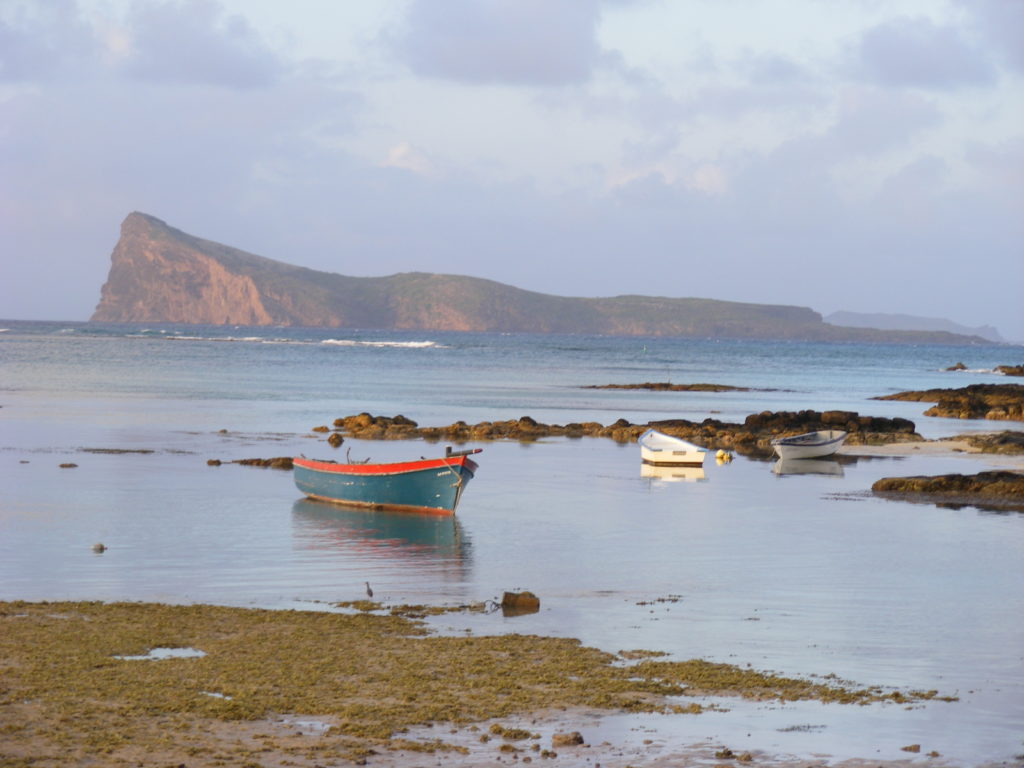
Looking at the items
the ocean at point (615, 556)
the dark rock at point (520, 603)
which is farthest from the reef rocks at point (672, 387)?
the dark rock at point (520, 603)

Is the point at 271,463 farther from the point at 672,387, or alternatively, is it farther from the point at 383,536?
the point at 672,387

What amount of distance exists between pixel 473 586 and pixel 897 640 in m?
5.98

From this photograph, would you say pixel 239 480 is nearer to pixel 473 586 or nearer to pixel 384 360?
pixel 473 586

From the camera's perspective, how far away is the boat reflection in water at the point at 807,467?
118 ft

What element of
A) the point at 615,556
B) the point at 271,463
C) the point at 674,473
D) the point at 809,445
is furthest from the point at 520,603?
the point at 809,445

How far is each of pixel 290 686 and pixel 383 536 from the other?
11.0m

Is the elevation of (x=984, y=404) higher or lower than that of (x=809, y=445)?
higher

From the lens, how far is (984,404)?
6266 centimetres

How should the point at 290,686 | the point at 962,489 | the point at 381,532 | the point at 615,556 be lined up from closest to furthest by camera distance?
the point at 290,686
the point at 615,556
the point at 381,532
the point at 962,489

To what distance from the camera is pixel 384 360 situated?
123938 millimetres

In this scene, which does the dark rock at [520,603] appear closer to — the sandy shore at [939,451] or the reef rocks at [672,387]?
the sandy shore at [939,451]

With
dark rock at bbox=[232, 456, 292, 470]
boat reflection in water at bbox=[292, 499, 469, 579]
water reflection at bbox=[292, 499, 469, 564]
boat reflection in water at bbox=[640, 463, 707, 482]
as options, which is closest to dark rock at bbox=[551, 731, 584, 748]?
boat reflection in water at bbox=[292, 499, 469, 579]

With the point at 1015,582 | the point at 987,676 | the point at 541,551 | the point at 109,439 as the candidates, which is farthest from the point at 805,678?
the point at 109,439

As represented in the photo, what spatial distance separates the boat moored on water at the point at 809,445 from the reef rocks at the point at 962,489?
24.7 ft
